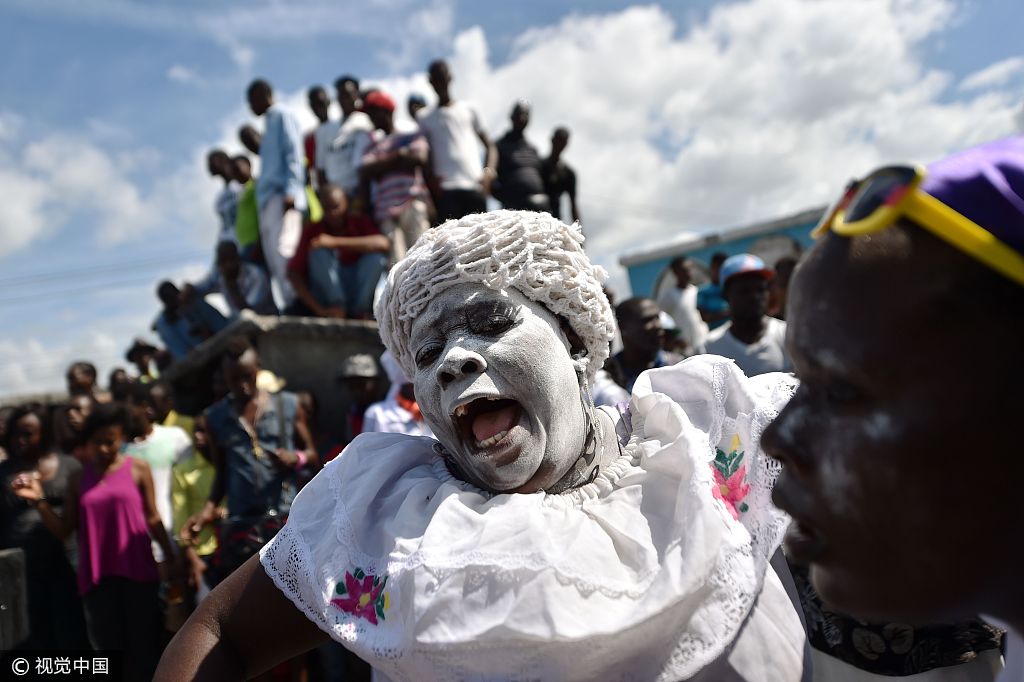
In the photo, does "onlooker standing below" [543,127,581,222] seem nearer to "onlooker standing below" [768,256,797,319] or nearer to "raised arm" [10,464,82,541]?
"onlooker standing below" [768,256,797,319]

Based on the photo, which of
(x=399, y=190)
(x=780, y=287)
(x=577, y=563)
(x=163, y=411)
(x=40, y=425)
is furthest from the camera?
(x=399, y=190)

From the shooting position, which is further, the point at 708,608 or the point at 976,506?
the point at 708,608

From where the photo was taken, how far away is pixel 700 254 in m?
13.2

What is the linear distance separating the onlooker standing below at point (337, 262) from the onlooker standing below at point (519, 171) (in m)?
1.58

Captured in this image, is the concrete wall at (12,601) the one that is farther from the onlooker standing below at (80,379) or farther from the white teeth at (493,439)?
the onlooker standing below at (80,379)

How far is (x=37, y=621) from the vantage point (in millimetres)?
4566

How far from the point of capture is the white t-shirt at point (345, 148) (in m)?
6.59

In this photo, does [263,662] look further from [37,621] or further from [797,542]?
[37,621]

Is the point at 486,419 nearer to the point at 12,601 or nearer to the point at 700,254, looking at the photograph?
the point at 12,601

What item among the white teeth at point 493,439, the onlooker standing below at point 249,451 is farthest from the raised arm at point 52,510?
the white teeth at point 493,439

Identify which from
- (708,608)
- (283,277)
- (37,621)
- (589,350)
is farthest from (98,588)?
(708,608)

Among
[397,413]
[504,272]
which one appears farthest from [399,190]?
[504,272]

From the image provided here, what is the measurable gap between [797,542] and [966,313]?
33cm

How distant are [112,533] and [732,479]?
3806 mm
